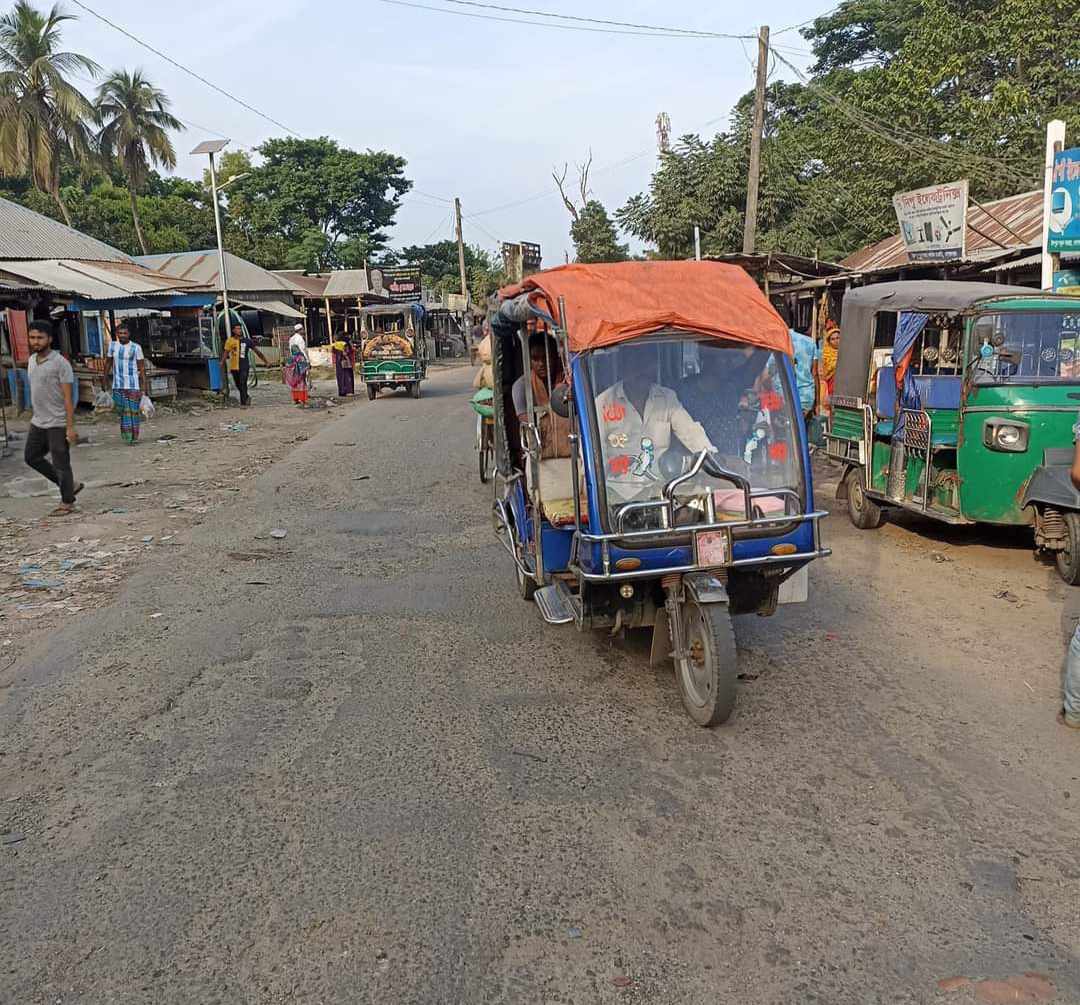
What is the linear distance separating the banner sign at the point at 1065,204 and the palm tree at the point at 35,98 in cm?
3412

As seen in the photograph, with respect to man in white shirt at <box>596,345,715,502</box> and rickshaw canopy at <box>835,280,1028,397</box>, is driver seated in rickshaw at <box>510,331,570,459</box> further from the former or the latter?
rickshaw canopy at <box>835,280,1028,397</box>

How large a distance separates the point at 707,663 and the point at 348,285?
41519 millimetres

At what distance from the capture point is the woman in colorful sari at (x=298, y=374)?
72.4 feet

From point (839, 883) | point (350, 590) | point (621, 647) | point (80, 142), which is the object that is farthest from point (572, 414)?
point (80, 142)

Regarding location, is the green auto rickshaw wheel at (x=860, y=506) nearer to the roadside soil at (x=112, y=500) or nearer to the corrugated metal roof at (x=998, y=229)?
the roadside soil at (x=112, y=500)

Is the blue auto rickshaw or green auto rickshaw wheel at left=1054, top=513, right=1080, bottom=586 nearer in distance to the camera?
the blue auto rickshaw

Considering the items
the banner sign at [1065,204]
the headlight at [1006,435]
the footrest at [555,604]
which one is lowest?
the footrest at [555,604]

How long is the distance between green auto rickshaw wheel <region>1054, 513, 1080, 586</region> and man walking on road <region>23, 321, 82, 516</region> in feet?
29.4

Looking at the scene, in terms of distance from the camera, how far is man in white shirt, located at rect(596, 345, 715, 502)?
4.57m

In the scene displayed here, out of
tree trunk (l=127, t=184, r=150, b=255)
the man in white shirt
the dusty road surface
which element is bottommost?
the dusty road surface

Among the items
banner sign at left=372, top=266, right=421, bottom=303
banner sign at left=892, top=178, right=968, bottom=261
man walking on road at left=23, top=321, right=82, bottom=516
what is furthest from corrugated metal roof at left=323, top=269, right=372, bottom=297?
man walking on road at left=23, top=321, right=82, bottom=516

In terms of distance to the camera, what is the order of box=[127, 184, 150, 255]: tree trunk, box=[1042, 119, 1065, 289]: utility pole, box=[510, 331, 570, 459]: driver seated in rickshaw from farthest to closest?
box=[127, 184, 150, 255]: tree trunk → box=[1042, 119, 1065, 289]: utility pole → box=[510, 331, 570, 459]: driver seated in rickshaw

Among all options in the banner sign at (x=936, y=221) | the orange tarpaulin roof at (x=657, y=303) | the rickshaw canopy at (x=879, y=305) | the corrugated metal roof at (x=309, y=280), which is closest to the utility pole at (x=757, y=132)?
the banner sign at (x=936, y=221)

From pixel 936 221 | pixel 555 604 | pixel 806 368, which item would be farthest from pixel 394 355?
pixel 555 604
